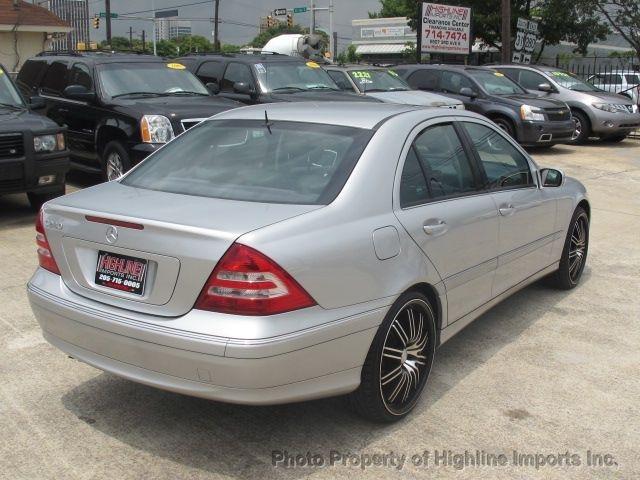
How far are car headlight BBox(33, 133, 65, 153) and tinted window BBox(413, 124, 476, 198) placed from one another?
200 inches

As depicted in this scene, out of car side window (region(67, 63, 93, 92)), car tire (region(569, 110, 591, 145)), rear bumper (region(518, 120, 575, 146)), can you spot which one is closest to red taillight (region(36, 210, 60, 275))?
car side window (region(67, 63, 93, 92))

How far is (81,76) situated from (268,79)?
287 centimetres

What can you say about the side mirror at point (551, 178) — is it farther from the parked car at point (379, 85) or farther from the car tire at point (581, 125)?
the car tire at point (581, 125)

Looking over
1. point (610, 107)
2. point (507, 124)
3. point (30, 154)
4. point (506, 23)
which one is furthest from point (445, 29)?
point (30, 154)

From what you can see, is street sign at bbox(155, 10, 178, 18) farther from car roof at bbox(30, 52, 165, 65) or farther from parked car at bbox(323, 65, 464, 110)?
car roof at bbox(30, 52, 165, 65)

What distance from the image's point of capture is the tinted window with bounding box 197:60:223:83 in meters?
12.3

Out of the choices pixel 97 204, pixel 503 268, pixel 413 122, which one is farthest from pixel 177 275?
pixel 503 268

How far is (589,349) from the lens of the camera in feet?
15.5

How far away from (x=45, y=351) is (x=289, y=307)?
7.18ft

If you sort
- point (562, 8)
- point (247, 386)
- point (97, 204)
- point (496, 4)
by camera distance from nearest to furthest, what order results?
point (247, 386) → point (97, 204) → point (562, 8) → point (496, 4)

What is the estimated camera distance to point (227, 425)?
12.0 ft

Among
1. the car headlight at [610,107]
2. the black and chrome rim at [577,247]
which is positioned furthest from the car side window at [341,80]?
the black and chrome rim at [577,247]

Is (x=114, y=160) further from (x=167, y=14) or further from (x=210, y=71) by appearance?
(x=167, y=14)

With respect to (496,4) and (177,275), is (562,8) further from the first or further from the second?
(177,275)
